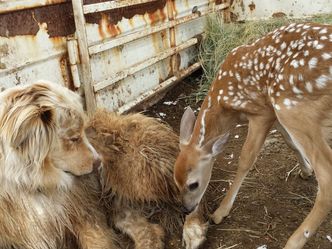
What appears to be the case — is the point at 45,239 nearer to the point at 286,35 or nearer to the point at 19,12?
the point at 19,12

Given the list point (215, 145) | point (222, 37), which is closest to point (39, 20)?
point (215, 145)

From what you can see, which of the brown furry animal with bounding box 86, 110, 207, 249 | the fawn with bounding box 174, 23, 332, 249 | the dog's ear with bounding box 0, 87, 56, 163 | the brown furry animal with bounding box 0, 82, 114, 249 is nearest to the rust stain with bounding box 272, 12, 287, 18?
the fawn with bounding box 174, 23, 332, 249

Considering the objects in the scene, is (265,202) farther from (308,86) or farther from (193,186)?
(308,86)

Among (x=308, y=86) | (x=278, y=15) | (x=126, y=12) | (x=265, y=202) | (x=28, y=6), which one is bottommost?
(x=265, y=202)

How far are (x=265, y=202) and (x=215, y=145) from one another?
62cm

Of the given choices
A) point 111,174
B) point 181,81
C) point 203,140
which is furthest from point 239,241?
point 181,81

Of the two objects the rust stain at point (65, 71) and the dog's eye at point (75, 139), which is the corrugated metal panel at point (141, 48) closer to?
the rust stain at point (65, 71)

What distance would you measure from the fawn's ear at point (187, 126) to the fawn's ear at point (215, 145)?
6.7 inches

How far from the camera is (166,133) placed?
375 cm

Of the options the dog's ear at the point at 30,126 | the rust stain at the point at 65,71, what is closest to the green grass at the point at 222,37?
the rust stain at the point at 65,71

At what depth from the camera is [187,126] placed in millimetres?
3693

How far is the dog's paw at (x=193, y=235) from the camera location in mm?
3254

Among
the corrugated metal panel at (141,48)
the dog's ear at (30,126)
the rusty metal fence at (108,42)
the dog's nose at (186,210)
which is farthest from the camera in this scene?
the corrugated metal panel at (141,48)

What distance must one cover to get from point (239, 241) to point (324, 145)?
892 millimetres
